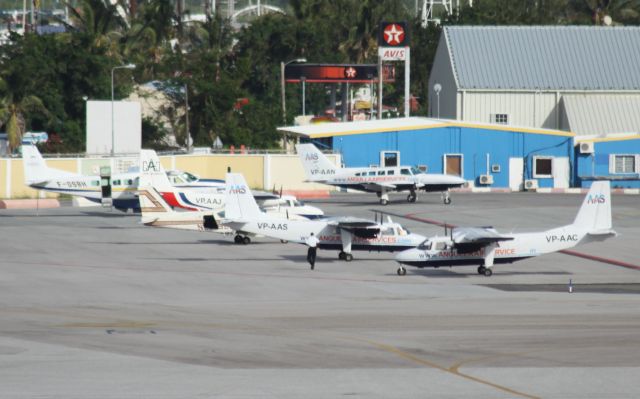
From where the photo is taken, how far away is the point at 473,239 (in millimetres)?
38500

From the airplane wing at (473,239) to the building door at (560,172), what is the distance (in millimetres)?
43103

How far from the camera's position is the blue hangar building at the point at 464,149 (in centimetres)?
7912

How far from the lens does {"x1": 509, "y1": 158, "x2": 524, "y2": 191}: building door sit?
264 ft

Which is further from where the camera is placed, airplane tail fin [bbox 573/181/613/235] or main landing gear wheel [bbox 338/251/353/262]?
main landing gear wheel [bbox 338/251/353/262]

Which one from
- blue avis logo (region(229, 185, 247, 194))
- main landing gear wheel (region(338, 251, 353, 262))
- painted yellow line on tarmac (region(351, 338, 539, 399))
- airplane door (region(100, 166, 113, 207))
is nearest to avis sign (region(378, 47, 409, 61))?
airplane door (region(100, 166, 113, 207))

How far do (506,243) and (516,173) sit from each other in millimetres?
41866

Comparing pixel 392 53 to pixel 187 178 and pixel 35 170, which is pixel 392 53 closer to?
pixel 187 178

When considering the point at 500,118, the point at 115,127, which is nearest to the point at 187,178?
the point at 115,127

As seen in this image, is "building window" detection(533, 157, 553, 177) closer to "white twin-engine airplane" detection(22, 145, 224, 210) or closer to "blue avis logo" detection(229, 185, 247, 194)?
"white twin-engine airplane" detection(22, 145, 224, 210)

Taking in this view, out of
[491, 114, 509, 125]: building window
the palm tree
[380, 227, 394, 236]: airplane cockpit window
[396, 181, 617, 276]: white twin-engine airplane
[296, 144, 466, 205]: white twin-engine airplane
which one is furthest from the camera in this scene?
[491, 114, 509, 125]: building window

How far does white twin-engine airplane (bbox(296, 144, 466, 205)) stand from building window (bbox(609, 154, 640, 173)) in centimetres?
1755

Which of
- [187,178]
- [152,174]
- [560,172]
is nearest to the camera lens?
[152,174]

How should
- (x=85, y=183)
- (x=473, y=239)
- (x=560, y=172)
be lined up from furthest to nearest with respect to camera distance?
(x=560, y=172) < (x=85, y=183) < (x=473, y=239)

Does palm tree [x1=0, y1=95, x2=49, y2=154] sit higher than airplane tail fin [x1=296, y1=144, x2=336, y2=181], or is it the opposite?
palm tree [x1=0, y1=95, x2=49, y2=154]
